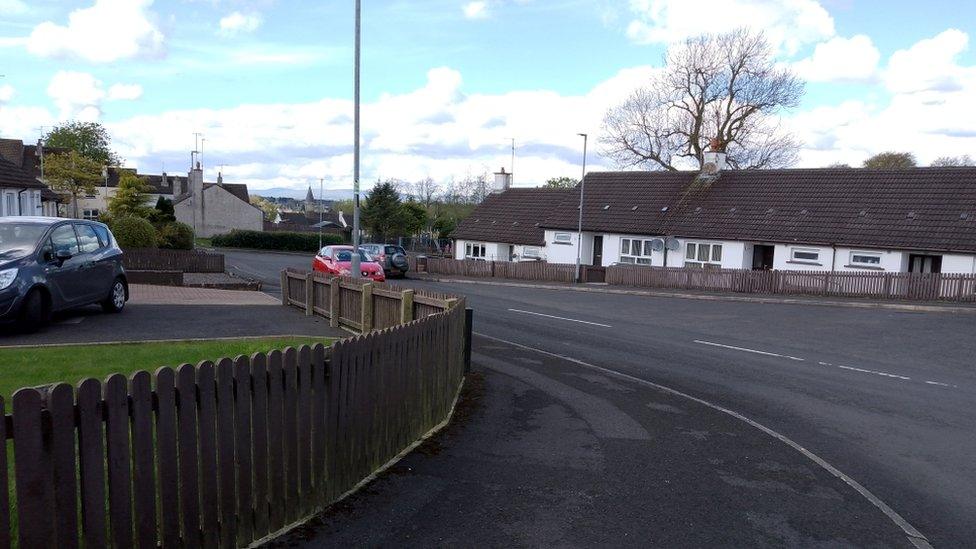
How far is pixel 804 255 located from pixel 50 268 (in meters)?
30.9

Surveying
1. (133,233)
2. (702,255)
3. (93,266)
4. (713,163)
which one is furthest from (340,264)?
(713,163)

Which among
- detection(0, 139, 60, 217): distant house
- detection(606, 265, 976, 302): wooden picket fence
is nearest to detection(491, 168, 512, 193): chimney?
detection(606, 265, 976, 302): wooden picket fence

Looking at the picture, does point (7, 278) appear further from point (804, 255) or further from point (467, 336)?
point (804, 255)

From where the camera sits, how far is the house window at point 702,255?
37156 mm

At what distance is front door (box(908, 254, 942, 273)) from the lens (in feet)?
101

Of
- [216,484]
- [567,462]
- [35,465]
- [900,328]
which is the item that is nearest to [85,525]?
[35,465]

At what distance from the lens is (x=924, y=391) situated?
11.5m

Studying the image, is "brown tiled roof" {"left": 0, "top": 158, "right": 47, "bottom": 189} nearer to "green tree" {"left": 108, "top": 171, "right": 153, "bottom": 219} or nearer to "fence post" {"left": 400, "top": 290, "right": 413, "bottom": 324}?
"green tree" {"left": 108, "top": 171, "right": 153, "bottom": 219}

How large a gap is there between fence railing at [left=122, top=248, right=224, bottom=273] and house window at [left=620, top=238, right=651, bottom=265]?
2169 cm

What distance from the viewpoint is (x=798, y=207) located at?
3584cm

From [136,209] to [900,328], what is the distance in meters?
36.6

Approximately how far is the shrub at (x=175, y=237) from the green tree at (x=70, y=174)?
3526 cm

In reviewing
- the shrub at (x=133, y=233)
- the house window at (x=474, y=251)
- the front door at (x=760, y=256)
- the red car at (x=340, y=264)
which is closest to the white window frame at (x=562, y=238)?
the house window at (x=474, y=251)

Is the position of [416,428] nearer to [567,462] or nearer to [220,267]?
[567,462]
